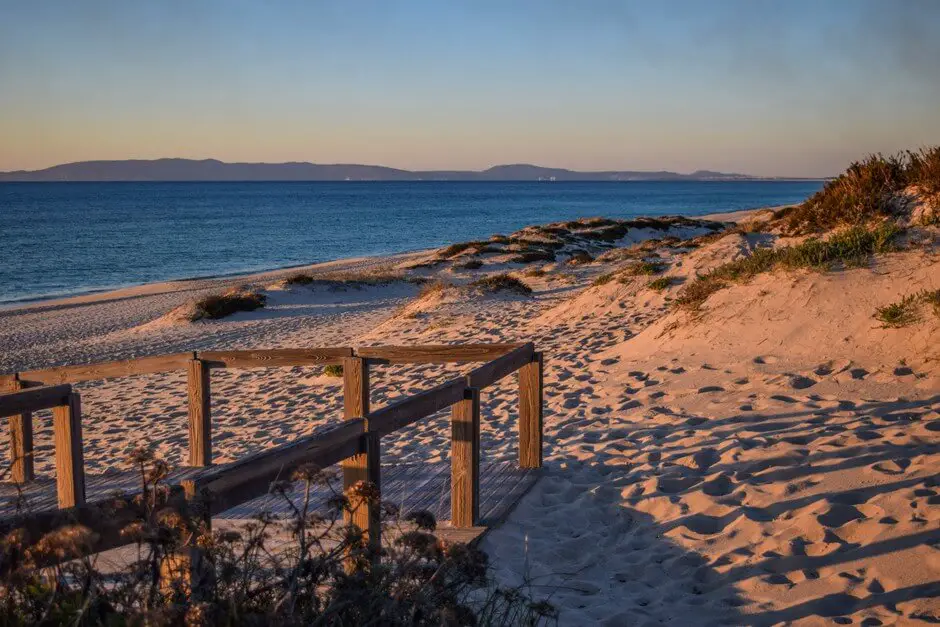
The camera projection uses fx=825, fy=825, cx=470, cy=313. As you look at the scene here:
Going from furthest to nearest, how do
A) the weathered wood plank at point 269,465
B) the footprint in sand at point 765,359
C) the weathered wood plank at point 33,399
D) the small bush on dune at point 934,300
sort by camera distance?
1. the footprint in sand at point 765,359
2. the small bush on dune at point 934,300
3. the weathered wood plank at point 33,399
4. the weathered wood plank at point 269,465

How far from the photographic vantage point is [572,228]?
42844 millimetres

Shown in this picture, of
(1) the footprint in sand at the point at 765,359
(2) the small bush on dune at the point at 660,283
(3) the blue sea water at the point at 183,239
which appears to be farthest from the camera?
(3) the blue sea water at the point at 183,239

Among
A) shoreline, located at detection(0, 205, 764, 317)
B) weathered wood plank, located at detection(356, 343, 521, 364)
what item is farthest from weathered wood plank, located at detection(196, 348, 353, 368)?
shoreline, located at detection(0, 205, 764, 317)

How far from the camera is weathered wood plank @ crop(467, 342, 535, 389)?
18.1 feet

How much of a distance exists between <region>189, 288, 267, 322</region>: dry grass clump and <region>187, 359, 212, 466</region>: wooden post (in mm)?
14133

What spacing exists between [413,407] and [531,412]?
1.95 m

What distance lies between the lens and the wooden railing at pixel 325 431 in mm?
3365

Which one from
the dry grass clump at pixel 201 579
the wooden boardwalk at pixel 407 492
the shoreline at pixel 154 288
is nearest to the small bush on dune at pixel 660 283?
the wooden boardwalk at pixel 407 492

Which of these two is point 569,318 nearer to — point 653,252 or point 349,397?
point 349,397

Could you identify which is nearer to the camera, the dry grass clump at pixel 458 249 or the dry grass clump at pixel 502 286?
the dry grass clump at pixel 502 286

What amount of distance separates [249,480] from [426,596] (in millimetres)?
872

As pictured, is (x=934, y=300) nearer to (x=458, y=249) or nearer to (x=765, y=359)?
(x=765, y=359)

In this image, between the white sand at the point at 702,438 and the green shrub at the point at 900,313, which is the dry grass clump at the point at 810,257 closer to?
the white sand at the point at 702,438

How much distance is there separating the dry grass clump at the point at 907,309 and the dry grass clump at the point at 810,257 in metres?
1.27
